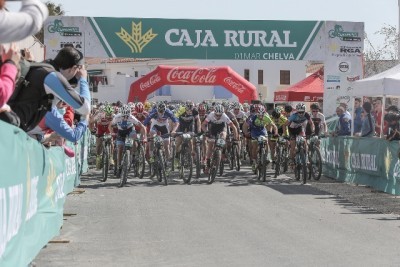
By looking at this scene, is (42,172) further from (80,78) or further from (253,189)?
(253,189)

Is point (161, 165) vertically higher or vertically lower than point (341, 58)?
lower

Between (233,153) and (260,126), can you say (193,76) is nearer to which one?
(233,153)

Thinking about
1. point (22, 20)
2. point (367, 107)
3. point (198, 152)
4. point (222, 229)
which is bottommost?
point (222, 229)

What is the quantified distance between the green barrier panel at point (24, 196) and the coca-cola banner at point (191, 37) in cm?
2026

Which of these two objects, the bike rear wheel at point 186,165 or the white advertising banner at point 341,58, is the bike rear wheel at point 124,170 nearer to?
the bike rear wheel at point 186,165

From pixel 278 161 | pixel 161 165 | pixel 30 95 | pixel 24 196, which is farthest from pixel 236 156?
→ pixel 24 196

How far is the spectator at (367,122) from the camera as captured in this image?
19.5 m

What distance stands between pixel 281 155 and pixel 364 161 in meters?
3.78

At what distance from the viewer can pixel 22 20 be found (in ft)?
14.6

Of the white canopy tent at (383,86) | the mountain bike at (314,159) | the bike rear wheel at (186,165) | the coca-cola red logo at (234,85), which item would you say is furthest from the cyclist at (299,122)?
the coca-cola red logo at (234,85)

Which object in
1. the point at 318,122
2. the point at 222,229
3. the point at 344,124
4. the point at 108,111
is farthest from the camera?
the point at 108,111

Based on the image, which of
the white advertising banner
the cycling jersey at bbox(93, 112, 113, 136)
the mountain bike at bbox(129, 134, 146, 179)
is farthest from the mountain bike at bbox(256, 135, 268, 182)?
the white advertising banner

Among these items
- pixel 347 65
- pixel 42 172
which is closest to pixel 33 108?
pixel 42 172

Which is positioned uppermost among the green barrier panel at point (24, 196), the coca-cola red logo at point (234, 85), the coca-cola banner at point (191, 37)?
the coca-cola banner at point (191, 37)
